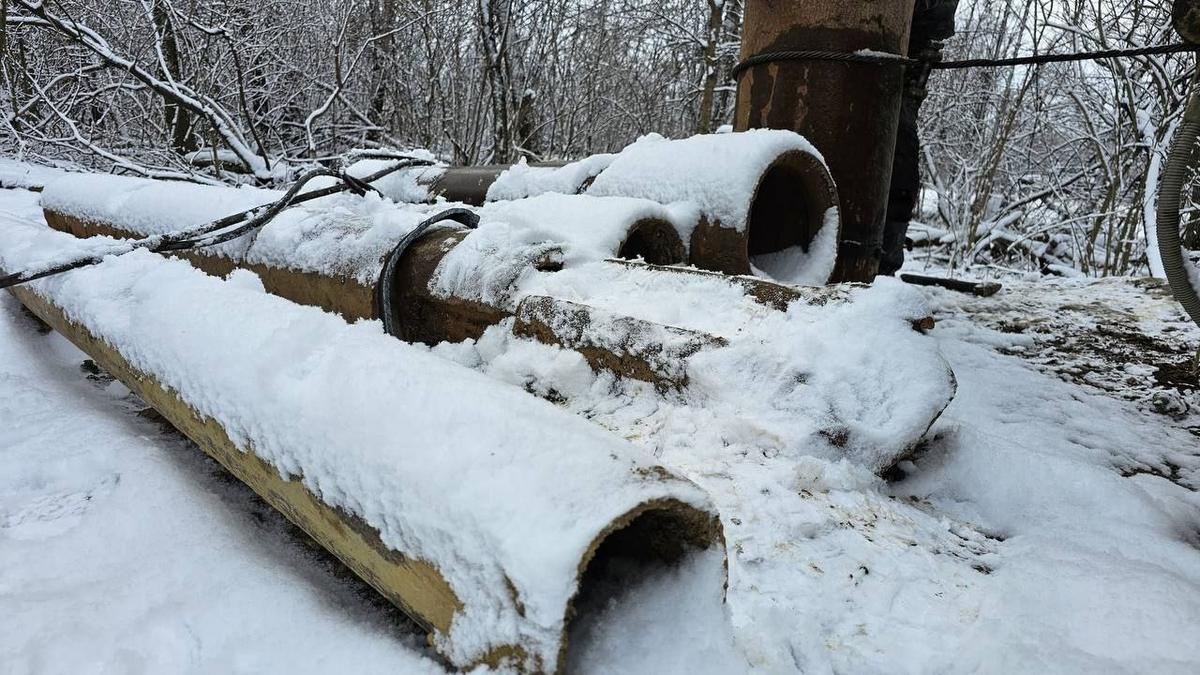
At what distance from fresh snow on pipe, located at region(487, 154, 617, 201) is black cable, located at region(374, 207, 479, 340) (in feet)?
3.05

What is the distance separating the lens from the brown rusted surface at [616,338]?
157 cm

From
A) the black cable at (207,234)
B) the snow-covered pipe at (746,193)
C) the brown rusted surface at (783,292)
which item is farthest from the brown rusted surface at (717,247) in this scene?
the black cable at (207,234)

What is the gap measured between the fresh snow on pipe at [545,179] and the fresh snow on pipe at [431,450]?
1.84 m

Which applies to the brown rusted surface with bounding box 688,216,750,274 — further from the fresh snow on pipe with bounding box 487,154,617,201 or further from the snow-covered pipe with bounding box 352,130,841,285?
the fresh snow on pipe with bounding box 487,154,617,201

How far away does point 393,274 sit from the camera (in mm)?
2055

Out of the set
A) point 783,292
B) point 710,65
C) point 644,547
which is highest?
point 710,65

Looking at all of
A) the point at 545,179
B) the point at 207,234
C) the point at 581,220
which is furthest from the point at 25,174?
the point at 581,220

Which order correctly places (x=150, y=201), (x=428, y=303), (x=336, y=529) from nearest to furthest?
(x=336, y=529)
(x=428, y=303)
(x=150, y=201)

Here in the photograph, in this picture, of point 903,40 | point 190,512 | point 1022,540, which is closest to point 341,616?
point 190,512

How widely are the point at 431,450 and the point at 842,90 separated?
105 inches

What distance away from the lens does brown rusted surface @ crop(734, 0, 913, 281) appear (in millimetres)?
2898

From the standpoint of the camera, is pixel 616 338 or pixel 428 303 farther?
pixel 428 303

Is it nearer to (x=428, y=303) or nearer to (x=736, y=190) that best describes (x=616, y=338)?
(x=428, y=303)

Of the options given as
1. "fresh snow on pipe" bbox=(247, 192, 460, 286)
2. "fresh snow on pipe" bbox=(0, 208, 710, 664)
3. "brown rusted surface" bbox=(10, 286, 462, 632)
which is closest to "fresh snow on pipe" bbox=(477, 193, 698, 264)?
"fresh snow on pipe" bbox=(247, 192, 460, 286)
